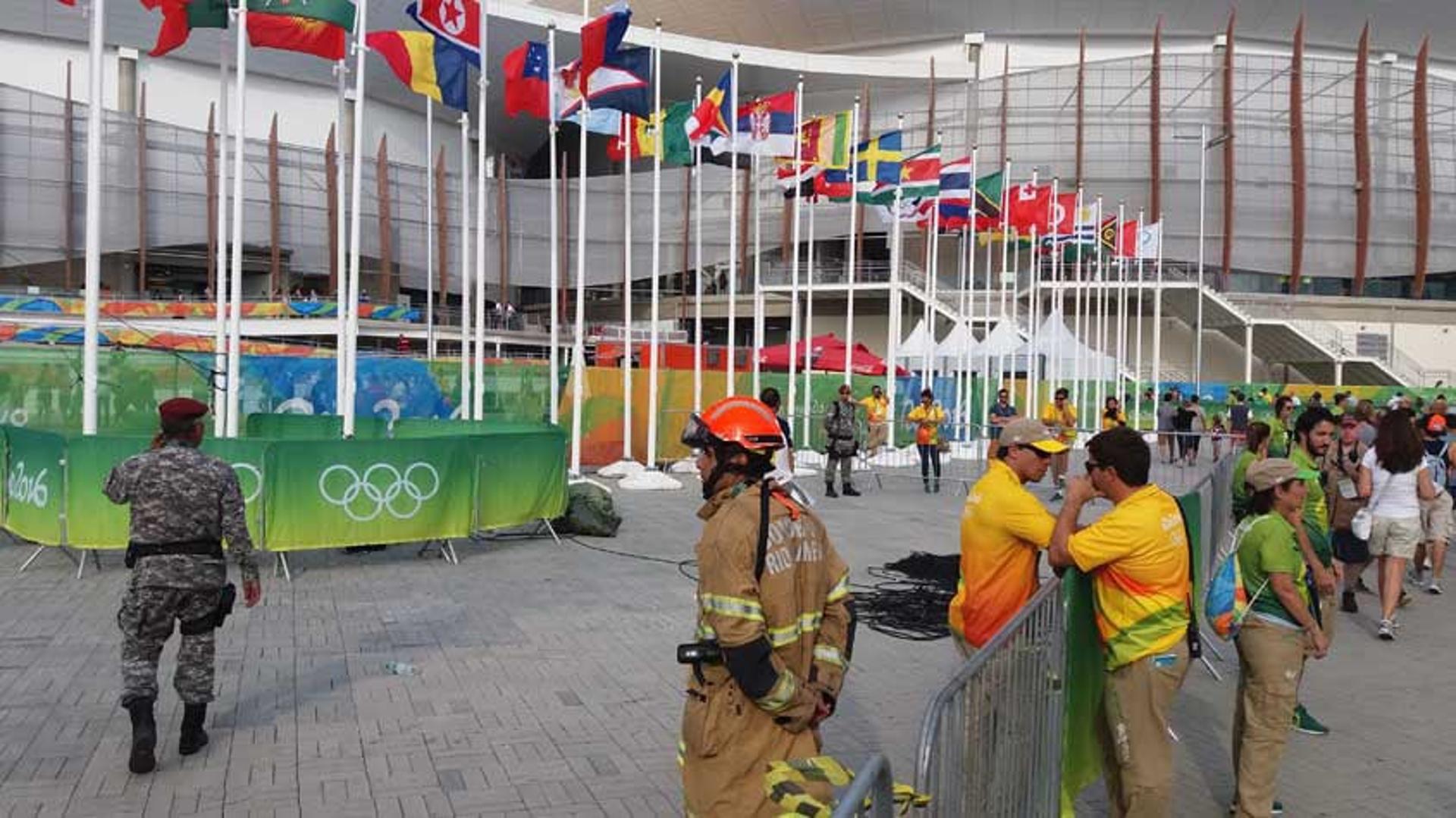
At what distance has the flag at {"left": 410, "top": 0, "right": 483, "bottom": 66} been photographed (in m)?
14.8

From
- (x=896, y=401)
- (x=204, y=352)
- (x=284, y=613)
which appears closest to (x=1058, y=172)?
(x=896, y=401)

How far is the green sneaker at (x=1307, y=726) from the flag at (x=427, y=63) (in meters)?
13.0

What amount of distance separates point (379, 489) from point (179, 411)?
17.3 ft

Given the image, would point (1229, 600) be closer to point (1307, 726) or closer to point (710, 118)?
point (1307, 726)

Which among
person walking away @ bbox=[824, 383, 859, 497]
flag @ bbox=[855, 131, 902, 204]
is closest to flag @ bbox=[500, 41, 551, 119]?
person walking away @ bbox=[824, 383, 859, 497]

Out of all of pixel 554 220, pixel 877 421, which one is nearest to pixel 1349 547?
pixel 877 421

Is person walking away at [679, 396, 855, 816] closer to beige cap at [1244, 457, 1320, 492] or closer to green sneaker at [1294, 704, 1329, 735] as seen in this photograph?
beige cap at [1244, 457, 1320, 492]

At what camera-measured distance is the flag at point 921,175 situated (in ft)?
85.0

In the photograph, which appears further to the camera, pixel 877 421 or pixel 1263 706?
pixel 877 421

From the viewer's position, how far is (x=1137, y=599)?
14.4 ft

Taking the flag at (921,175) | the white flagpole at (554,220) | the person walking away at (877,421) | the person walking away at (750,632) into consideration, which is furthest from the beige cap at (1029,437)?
the flag at (921,175)

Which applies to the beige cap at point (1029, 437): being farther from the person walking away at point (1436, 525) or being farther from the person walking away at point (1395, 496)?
the person walking away at point (1436, 525)

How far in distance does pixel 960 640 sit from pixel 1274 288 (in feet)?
211

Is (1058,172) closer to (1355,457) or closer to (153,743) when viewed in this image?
(1355,457)
